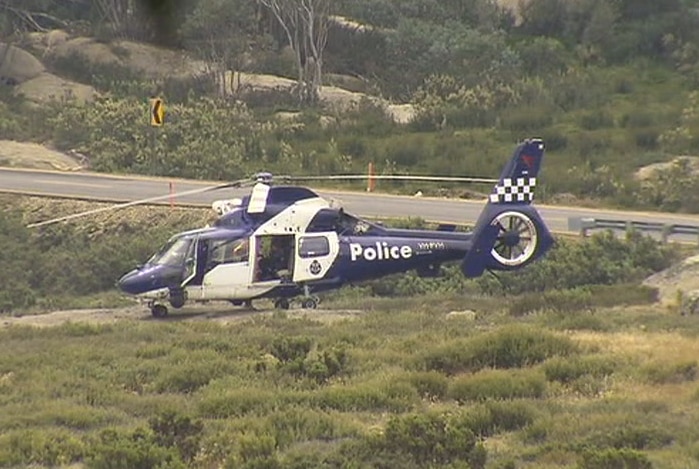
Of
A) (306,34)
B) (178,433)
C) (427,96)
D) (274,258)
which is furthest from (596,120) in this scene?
(178,433)

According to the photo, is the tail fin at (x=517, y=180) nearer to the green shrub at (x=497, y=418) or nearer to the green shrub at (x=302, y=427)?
the green shrub at (x=497, y=418)

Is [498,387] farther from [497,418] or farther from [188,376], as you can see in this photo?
[188,376]

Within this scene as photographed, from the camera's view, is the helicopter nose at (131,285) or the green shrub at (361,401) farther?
the helicopter nose at (131,285)

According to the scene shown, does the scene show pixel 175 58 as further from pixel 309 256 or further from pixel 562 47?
pixel 309 256

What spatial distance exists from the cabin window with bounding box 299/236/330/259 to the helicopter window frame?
3.36 feet

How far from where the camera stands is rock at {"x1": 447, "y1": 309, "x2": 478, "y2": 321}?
21.6 metres

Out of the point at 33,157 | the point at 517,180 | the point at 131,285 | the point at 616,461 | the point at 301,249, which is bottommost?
the point at 131,285

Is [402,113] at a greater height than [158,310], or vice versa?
[402,113]

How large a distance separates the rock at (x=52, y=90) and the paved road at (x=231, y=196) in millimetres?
13533

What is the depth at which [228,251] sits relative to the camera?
2342 cm

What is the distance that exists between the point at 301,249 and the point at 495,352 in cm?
798

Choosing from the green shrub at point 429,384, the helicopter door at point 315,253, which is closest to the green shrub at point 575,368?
the green shrub at point 429,384

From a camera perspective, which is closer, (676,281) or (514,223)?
(676,281)

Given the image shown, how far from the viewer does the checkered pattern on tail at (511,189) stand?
24375 millimetres
